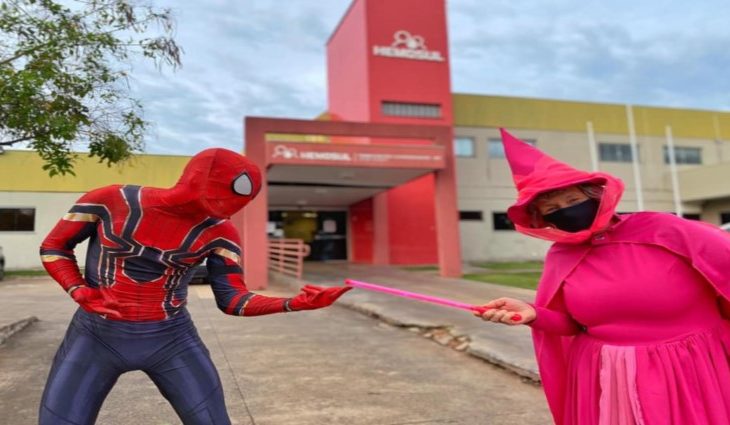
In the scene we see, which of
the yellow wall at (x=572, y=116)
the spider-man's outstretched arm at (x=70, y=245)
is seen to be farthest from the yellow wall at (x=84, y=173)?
the yellow wall at (x=572, y=116)

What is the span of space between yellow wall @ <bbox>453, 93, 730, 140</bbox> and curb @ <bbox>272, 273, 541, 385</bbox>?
15.4m

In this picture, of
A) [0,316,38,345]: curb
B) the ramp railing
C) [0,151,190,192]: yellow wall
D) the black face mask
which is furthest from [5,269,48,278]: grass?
the ramp railing

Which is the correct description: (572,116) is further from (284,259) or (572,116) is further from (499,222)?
(284,259)

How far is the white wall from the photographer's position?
3.14m

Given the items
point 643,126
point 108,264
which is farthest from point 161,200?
point 643,126

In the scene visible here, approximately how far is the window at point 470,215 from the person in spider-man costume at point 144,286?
2112 centimetres

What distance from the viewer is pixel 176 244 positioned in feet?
6.65

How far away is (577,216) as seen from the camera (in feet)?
6.45

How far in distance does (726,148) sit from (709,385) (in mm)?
31530

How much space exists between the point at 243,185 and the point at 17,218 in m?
2.29

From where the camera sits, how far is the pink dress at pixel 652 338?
175cm

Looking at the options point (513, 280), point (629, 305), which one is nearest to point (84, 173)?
point (629, 305)

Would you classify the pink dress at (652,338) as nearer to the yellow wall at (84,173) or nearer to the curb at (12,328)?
the yellow wall at (84,173)

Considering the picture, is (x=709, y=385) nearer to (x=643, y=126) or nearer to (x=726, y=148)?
(x=643, y=126)
